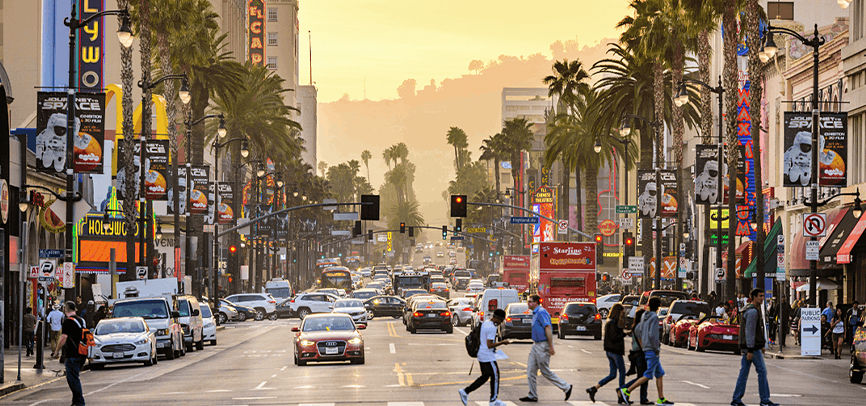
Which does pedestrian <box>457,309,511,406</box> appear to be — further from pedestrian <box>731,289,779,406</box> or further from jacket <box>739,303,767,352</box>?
jacket <box>739,303,767,352</box>

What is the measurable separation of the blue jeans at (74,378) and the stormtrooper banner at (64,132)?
499 inches

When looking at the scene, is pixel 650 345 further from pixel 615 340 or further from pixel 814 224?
pixel 814 224

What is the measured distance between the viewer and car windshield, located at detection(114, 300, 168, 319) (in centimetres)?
3403

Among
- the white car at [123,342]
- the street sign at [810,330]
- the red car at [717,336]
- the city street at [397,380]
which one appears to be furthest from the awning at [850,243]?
the white car at [123,342]

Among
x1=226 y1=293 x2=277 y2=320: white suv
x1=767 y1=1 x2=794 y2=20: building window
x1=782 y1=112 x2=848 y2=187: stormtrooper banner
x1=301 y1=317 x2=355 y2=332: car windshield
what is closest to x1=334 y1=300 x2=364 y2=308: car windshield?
x1=226 y1=293 x2=277 y2=320: white suv

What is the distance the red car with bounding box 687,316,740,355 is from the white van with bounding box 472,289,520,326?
934 cm

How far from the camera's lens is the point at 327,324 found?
3009cm

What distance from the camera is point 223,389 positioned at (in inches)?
886

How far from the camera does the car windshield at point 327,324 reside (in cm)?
2991

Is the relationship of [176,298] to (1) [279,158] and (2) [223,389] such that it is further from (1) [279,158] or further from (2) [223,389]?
(1) [279,158]

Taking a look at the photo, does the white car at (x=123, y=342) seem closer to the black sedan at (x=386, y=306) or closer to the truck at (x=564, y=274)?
the truck at (x=564, y=274)

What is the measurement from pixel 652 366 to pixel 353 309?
38.3 meters

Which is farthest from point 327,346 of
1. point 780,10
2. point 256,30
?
point 256,30

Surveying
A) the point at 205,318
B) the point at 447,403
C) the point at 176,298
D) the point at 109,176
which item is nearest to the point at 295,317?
the point at 109,176
